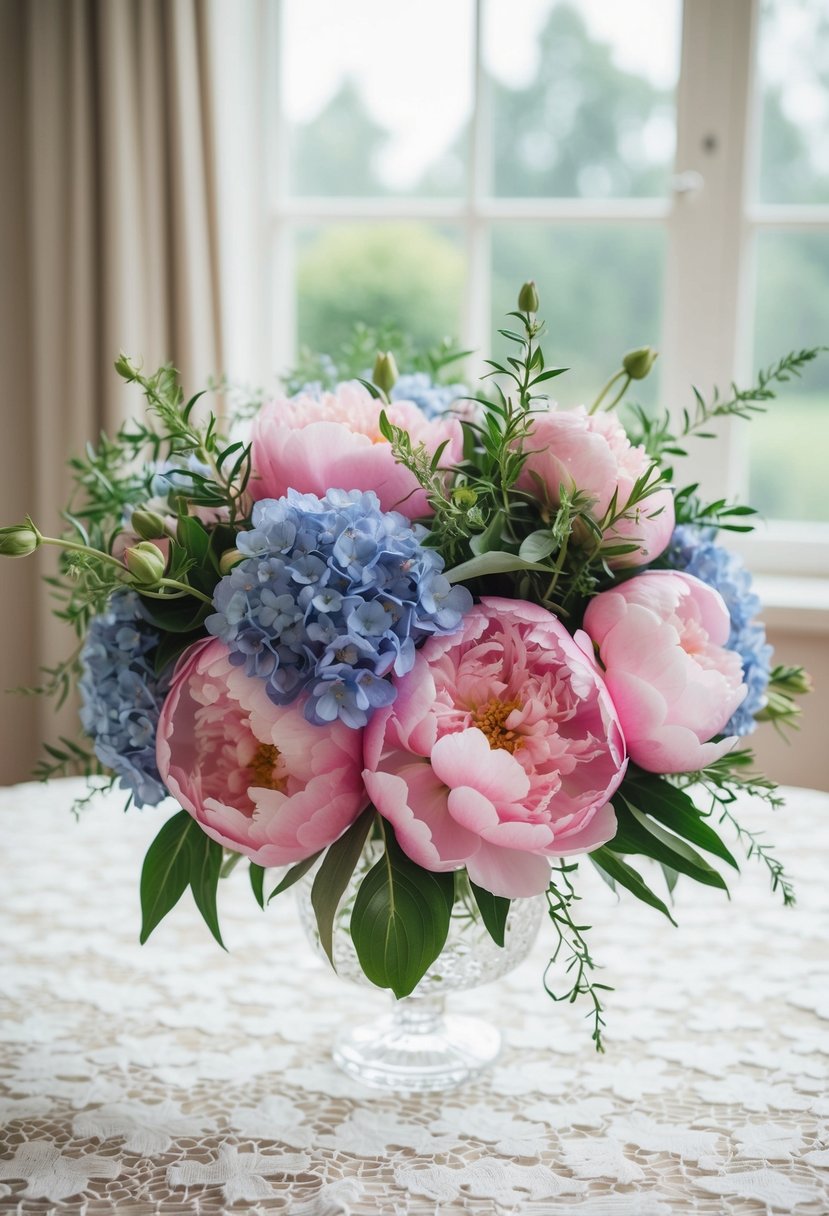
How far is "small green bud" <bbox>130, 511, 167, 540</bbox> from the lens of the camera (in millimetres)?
658

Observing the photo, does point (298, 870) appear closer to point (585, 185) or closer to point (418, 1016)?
point (418, 1016)

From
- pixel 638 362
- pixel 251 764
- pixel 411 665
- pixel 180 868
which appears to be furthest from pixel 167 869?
pixel 638 362

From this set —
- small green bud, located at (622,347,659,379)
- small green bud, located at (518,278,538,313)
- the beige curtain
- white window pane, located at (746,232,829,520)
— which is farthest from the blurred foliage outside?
small green bud, located at (518,278,538,313)

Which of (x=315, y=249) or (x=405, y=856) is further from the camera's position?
(x=315, y=249)

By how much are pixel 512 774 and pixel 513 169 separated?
6.36 feet

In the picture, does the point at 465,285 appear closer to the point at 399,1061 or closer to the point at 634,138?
the point at 634,138

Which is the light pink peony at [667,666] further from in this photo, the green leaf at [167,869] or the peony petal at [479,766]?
the green leaf at [167,869]

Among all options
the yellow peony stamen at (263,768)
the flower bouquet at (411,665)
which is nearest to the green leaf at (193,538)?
the flower bouquet at (411,665)

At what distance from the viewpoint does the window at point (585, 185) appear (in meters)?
2.14

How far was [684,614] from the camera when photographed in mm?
652

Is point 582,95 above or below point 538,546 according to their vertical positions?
above

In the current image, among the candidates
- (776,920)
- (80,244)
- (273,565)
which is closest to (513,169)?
(80,244)

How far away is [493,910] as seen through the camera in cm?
63

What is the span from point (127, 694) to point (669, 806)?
32cm
